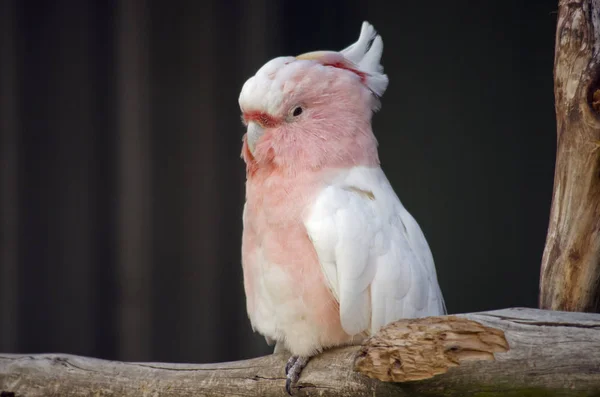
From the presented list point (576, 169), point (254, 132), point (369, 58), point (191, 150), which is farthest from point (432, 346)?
point (191, 150)

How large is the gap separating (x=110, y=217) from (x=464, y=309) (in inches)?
63.1

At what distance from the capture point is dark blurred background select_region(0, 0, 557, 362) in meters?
2.96

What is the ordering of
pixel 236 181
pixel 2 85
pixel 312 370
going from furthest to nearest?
pixel 236 181 → pixel 2 85 → pixel 312 370

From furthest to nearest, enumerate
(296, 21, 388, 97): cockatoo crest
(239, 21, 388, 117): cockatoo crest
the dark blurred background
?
the dark blurred background < (296, 21, 388, 97): cockatoo crest < (239, 21, 388, 117): cockatoo crest

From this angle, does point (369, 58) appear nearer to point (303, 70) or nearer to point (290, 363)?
point (303, 70)

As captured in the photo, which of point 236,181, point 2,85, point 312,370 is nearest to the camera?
point 312,370

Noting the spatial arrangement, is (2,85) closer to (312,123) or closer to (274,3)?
(274,3)

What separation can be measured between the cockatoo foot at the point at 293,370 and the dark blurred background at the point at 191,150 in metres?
1.58

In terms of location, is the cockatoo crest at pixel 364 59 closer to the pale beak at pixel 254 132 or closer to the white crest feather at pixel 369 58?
the white crest feather at pixel 369 58

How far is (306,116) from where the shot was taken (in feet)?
5.36

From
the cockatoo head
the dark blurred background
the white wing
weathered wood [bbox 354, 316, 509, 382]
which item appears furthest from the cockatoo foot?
the dark blurred background

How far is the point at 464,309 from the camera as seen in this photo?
2.98 meters

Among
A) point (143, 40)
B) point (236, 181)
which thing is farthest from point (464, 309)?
point (143, 40)

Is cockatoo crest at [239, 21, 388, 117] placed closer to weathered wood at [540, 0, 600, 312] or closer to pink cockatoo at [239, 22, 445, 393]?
pink cockatoo at [239, 22, 445, 393]
